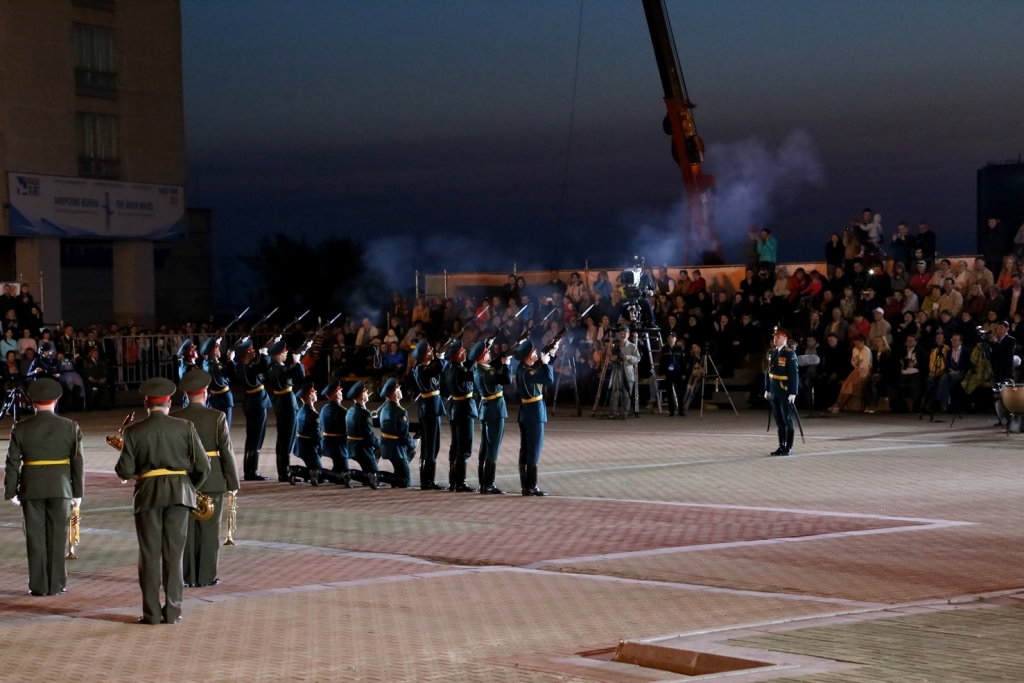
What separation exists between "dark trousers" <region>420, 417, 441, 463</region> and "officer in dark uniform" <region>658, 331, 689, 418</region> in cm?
1142

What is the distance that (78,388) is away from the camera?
33.8m

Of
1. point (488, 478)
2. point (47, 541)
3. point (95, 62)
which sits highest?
point (95, 62)

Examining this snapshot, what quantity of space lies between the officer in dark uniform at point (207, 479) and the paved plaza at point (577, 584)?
0.19 m

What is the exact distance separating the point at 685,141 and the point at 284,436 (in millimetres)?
20113

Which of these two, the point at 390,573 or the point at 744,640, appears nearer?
the point at 744,640

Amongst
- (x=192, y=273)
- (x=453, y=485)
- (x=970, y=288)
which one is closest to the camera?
(x=453, y=485)

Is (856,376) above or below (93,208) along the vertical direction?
below

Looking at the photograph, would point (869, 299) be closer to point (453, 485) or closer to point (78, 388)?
point (453, 485)

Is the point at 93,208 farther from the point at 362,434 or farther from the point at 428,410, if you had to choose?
the point at 428,410

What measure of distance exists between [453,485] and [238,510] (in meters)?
3.05

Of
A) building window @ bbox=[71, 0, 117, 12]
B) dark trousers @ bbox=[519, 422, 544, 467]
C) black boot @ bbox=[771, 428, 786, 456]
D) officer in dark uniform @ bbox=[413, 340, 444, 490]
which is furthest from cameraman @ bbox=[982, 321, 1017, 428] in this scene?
building window @ bbox=[71, 0, 117, 12]

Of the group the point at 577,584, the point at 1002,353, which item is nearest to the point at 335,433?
the point at 577,584

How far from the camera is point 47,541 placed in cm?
1129

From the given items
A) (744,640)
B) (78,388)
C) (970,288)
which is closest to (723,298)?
(970,288)
